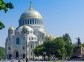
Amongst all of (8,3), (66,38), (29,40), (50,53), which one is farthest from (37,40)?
(8,3)

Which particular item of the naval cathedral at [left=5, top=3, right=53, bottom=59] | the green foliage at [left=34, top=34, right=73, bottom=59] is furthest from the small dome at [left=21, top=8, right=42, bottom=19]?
the green foliage at [left=34, top=34, right=73, bottom=59]

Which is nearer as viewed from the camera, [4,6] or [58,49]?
[4,6]

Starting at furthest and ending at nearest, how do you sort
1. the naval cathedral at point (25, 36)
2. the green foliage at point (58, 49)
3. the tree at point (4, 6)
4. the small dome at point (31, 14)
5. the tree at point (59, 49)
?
the small dome at point (31, 14), the naval cathedral at point (25, 36), the green foliage at point (58, 49), the tree at point (59, 49), the tree at point (4, 6)

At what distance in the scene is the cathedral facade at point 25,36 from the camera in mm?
131875

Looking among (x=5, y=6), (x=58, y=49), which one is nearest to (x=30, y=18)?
(x=58, y=49)

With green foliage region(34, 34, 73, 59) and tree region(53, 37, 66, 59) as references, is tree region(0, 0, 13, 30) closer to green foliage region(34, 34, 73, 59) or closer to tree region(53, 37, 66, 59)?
green foliage region(34, 34, 73, 59)

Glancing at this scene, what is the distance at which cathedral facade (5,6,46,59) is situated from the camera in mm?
131875

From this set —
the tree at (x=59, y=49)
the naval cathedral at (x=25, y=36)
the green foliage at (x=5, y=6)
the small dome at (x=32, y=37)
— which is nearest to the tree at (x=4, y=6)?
the green foliage at (x=5, y=6)

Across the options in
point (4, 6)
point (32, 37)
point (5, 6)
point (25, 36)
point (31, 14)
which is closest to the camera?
point (4, 6)

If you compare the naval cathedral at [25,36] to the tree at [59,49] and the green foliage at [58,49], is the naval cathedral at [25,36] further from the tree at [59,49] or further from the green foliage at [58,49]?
the tree at [59,49]

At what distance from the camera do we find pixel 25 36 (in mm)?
132250

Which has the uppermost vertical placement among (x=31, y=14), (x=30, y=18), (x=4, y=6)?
(x=31, y=14)

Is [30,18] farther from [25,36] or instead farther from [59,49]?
[59,49]

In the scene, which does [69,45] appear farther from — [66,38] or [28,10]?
[28,10]
